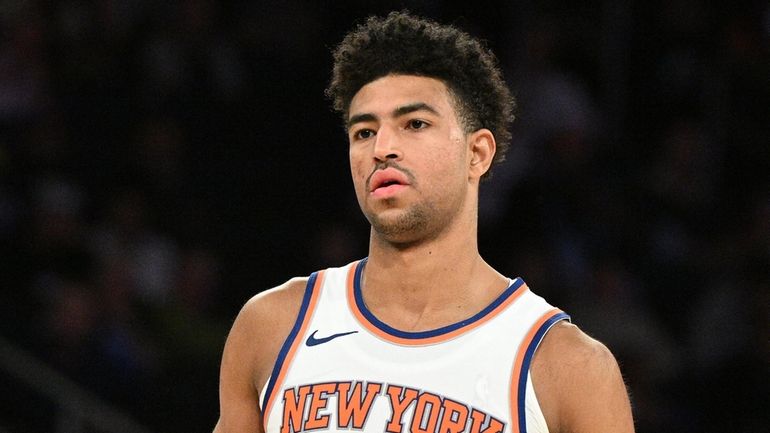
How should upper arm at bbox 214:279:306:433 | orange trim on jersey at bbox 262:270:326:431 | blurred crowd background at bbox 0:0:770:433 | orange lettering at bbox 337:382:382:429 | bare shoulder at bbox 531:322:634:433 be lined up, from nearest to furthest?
1. bare shoulder at bbox 531:322:634:433
2. orange lettering at bbox 337:382:382:429
3. orange trim on jersey at bbox 262:270:326:431
4. upper arm at bbox 214:279:306:433
5. blurred crowd background at bbox 0:0:770:433

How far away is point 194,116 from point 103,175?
2.95 feet

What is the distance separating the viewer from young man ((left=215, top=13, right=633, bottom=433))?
299 cm

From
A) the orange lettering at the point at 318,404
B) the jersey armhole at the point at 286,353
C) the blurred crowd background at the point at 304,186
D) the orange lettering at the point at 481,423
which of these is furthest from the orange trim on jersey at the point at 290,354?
the blurred crowd background at the point at 304,186

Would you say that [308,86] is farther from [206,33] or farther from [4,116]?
[4,116]

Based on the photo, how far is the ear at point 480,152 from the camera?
3244 millimetres

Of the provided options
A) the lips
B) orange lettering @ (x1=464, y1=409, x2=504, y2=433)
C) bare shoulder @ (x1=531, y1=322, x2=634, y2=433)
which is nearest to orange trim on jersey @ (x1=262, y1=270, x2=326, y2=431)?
the lips

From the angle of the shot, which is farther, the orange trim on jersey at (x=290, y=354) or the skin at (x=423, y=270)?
the orange trim on jersey at (x=290, y=354)

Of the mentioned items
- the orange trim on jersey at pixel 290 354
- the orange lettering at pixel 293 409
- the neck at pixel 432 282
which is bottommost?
the orange lettering at pixel 293 409

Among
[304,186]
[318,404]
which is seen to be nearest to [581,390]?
[318,404]

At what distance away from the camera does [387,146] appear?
306cm

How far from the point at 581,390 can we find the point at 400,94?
83 centimetres

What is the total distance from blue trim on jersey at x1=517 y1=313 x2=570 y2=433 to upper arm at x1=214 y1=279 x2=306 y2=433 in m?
0.63

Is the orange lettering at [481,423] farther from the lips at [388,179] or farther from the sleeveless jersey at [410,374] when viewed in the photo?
the lips at [388,179]

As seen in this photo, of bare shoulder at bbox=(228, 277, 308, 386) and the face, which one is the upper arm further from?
the face
